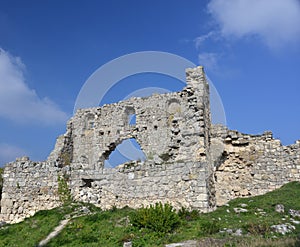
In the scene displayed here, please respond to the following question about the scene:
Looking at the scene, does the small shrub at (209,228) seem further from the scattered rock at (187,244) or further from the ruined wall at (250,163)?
the ruined wall at (250,163)

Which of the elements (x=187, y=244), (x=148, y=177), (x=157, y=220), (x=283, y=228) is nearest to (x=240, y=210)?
(x=283, y=228)

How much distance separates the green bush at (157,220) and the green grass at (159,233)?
0.17 m

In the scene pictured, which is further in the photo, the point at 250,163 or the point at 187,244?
the point at 250,163

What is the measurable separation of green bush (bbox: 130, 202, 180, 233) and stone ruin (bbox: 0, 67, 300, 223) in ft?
7.40

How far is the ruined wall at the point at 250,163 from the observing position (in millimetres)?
17344

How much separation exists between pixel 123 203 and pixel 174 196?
2.35 m

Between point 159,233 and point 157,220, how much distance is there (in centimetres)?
55

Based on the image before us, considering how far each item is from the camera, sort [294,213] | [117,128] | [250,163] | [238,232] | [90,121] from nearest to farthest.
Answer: [238,232] → [294,213] → [250,163] → [117,128] → [90,121]

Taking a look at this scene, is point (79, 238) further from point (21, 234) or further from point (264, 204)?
point (264, 204)

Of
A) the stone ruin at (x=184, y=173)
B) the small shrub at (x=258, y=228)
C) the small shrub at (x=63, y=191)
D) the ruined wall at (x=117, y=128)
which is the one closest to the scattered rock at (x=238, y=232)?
the small shrub at (x=258, y=228)

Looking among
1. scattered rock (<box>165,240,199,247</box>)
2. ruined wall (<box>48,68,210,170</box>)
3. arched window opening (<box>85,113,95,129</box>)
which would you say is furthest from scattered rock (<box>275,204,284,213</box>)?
arched window opening (<box>85,113,95,129</box>)

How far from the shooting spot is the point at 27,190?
15.4 metres

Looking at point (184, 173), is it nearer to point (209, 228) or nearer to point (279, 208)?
point (209, 228)

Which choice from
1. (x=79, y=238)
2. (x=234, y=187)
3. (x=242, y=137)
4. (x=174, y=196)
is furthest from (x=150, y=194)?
(x=242, y=137)
